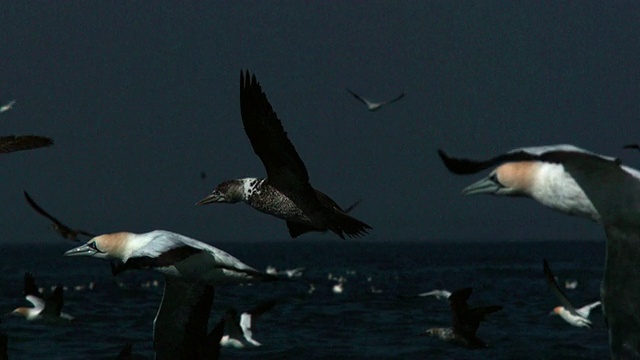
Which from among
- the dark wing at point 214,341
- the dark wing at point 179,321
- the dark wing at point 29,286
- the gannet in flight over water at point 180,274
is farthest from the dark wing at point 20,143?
the dark wing at point 29,286

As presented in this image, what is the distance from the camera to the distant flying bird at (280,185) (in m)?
10.9

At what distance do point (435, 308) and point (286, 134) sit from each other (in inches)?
1236

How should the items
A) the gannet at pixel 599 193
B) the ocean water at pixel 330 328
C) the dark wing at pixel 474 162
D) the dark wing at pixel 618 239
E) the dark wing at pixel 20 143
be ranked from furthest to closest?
1. the ocean water at pixel 330 328
2. the dark wing at pixel 20 143
3. the dark wing at pixel 618 239
4. the gannet at pixel 599 193
5. the dark wing at pixel 474 162

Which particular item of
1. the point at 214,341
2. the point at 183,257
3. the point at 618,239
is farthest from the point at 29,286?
the point at 618,239

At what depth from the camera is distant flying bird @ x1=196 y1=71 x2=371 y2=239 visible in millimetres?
10898

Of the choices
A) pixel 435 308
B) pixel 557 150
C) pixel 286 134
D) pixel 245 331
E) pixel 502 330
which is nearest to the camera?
pixel 557 150

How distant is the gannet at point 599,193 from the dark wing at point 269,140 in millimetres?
3827

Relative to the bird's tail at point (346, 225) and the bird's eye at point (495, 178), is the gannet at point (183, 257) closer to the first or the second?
the bird's tail at point (346, 225)

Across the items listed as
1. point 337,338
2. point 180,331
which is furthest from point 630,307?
point 337,338

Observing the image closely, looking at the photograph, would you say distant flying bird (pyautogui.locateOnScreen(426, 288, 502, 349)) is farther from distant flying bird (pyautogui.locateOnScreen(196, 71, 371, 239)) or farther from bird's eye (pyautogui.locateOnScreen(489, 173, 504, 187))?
bird's eye (pyautogui.locateOnScreen(489, 173, 504, 187))

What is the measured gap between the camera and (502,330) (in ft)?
110

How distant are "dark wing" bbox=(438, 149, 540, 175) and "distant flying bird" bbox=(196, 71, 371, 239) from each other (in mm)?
4675

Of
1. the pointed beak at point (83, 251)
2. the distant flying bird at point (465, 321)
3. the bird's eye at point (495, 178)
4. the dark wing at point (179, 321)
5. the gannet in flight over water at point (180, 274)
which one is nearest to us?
the bird's eye at point (495, 178)

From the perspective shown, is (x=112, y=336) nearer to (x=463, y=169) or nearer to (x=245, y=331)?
(x=245, y=331)
